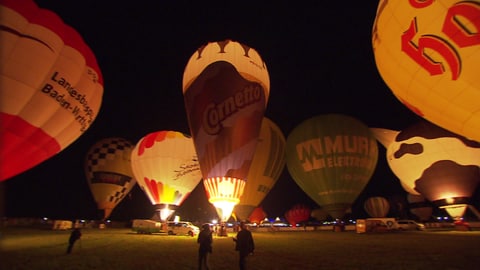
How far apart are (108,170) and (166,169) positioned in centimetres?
624

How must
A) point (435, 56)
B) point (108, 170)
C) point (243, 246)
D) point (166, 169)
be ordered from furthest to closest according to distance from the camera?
point (108, 170), point (166, 169), point (435, 56), point (243, 246)

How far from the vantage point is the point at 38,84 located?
337 inches

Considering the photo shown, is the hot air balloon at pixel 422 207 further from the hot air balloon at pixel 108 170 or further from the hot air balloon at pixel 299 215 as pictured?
the hot air balloon at pixel 108 170

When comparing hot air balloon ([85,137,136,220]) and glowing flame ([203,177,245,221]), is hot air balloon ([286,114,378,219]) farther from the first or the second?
hot air balloon ([85,137,136,220])

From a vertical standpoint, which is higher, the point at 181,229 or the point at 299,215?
the point at 299,215

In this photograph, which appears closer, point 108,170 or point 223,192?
point 223,192

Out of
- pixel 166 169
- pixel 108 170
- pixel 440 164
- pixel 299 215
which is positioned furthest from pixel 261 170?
pixel 299 215

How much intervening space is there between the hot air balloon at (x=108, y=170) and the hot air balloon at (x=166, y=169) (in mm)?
3500

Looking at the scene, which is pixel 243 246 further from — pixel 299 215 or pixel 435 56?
pixel 299 215

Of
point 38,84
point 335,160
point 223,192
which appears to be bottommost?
point 223,192

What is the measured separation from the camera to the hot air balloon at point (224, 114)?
15109mm

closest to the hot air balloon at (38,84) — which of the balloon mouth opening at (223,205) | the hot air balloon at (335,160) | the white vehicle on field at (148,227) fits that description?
the balloon mouth opening at (223,205)

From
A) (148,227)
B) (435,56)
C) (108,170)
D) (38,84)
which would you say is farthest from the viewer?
(108,170)

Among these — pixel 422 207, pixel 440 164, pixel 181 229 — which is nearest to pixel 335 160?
pixel 440 164
